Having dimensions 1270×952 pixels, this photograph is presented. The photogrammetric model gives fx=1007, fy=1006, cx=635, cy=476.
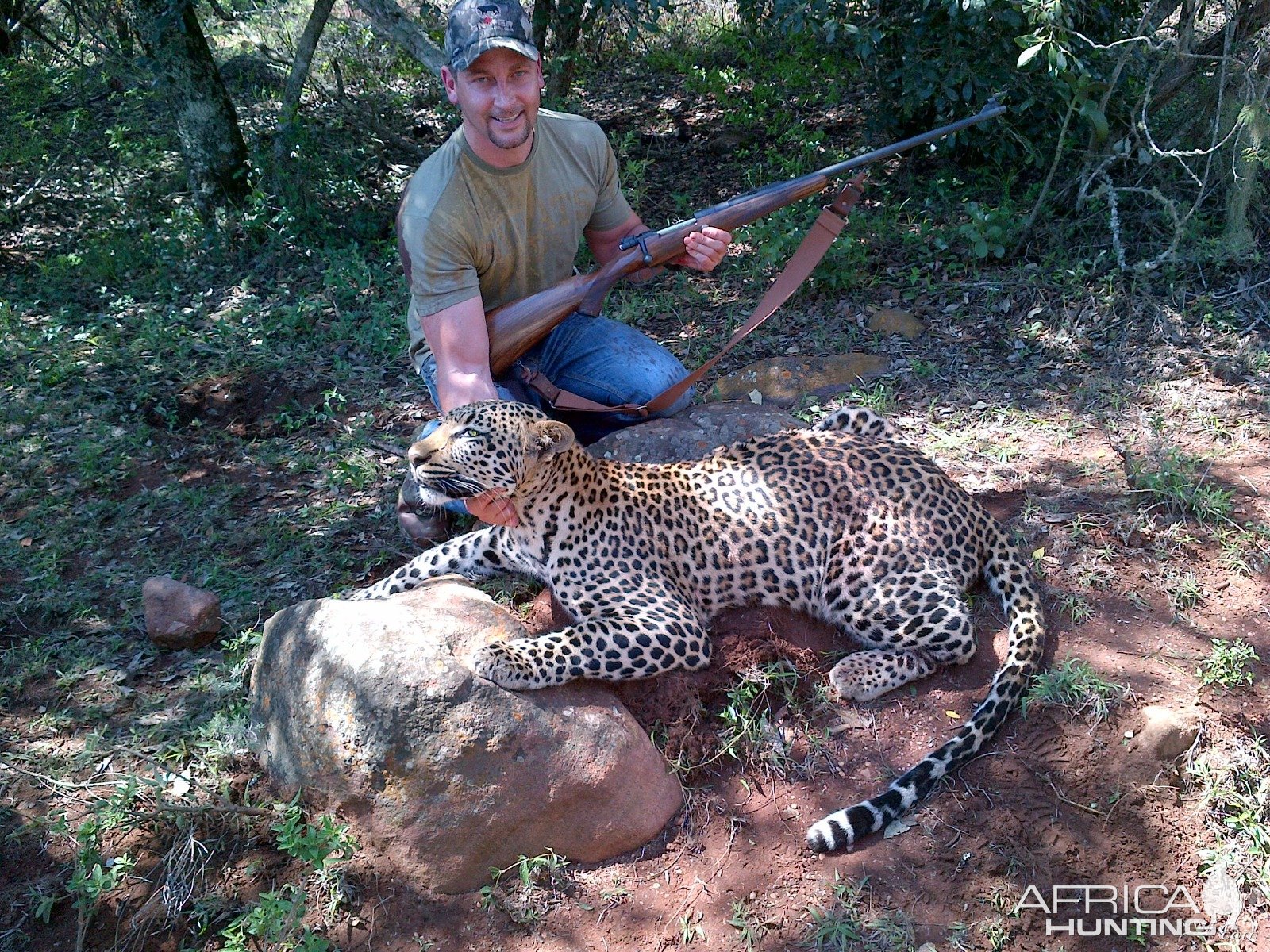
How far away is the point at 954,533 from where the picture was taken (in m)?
4.66

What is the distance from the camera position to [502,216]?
215 inches

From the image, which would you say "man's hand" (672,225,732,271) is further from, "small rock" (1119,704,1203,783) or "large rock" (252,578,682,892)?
"small rock" (1119,704,1203,783)

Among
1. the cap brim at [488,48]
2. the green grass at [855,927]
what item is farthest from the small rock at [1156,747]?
the cap brim at [488,48]

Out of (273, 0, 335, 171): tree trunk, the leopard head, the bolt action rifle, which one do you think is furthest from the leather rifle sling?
(273, 0, 335, 171): tree trunk

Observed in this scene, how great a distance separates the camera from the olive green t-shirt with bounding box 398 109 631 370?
5.26 metres

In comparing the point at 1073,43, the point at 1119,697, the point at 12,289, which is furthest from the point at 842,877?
the point at 12,289

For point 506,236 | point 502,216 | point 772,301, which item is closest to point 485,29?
point 502,216

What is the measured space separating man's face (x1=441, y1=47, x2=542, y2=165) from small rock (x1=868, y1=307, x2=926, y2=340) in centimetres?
332

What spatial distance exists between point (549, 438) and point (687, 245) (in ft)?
5.52

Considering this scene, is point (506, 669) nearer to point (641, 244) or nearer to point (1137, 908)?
point (1137, 908)

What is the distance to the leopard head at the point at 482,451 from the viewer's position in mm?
4332

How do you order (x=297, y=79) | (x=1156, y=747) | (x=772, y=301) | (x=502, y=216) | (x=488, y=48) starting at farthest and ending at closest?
(x=297, y=79), (x=772, y=301), (x=502, y=216), (x=488, y=48), (x=1156, y=747)

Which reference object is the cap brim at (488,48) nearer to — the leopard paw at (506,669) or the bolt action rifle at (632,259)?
the bolt action rifle at (632,259)

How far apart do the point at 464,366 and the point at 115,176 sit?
7.36m
